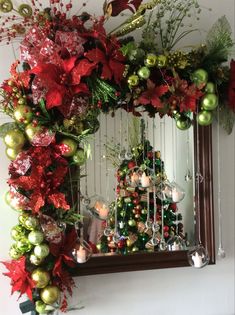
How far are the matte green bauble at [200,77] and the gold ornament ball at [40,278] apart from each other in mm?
647

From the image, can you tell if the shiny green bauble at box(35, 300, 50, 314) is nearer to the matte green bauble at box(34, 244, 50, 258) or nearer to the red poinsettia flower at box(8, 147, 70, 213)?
the matte green bauble at box(34, 244, 50, 258)

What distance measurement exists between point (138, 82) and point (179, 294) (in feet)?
2.18

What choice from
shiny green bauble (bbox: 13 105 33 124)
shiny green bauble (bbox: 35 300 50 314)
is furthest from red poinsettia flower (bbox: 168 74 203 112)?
shiny green bauble (bbox: 35 300 50 314)

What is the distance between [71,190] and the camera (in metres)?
1.01

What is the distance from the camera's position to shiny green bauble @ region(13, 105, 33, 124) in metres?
0.94

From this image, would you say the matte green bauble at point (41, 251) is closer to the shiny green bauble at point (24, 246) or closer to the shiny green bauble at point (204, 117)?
the shiny green bauble at point (24, 246)

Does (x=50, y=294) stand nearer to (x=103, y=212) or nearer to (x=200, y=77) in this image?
(x=103, y=212)

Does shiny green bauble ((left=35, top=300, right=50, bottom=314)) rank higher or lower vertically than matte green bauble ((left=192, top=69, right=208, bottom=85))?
lower

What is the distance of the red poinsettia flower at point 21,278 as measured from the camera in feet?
3.04

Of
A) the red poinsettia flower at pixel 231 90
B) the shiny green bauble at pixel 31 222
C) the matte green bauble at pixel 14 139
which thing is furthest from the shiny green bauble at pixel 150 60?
the shiny green bauble at pixel 31 222

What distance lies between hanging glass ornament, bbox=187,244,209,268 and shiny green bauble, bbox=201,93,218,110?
41cm

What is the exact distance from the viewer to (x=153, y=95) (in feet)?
3.42

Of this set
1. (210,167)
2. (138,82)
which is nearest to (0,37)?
(138,82)

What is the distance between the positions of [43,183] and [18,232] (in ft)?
0.47
